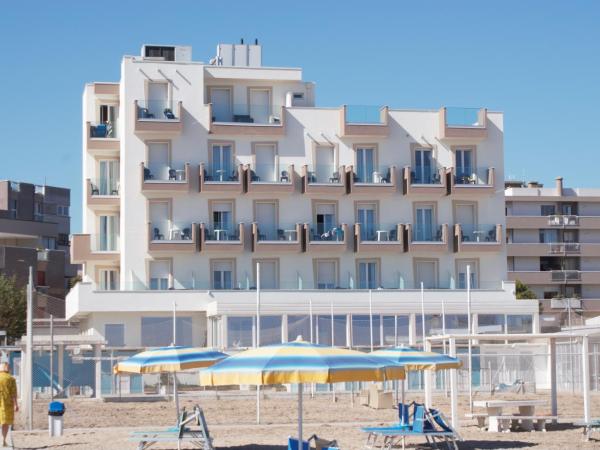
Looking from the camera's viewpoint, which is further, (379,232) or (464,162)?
(464,162)

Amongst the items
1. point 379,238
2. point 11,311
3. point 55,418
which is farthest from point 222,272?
point 55,418

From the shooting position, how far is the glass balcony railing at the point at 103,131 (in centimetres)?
6400

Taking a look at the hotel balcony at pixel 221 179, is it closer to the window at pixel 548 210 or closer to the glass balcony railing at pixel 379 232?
the glass balcony railing at pixel 379 232

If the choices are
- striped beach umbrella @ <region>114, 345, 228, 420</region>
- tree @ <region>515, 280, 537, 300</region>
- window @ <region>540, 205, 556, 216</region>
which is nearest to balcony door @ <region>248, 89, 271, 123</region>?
tree @ <region>515, 280, 537, 300</region>

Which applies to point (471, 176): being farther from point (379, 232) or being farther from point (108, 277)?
point (108, 277)

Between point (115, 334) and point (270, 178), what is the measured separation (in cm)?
1162

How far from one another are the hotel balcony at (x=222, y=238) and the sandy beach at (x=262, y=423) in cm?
1632

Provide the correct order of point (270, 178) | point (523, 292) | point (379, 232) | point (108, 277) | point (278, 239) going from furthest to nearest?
point (523, 292)
point (108, 277)
point (379, 232)
point (270, 178)
point (278, 239)

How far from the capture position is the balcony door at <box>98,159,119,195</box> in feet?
210

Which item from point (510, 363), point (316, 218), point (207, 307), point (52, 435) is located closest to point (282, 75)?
point (316, 218)

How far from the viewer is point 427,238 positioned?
64.6 meters

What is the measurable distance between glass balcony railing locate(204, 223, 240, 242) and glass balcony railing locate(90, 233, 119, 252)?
5.18m

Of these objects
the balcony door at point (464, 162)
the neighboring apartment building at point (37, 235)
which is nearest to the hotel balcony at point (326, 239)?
the balcony door at point (464, 162)

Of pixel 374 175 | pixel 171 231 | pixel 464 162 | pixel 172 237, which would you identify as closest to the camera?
pixel 172 237
